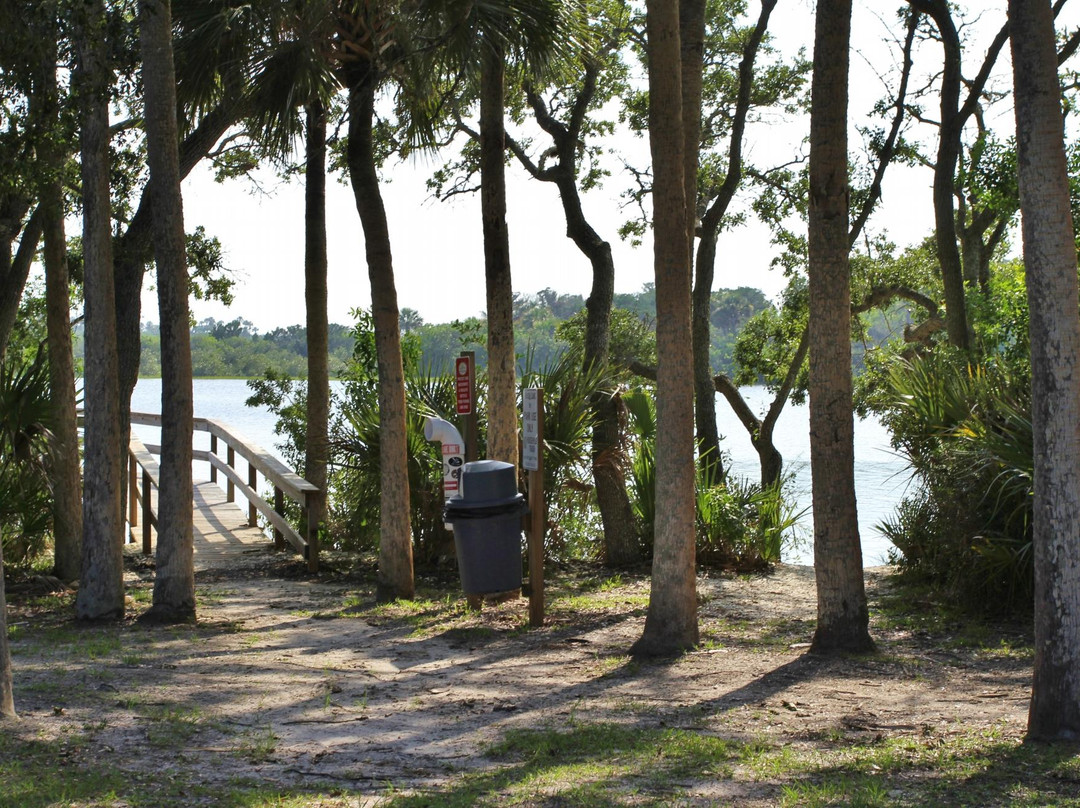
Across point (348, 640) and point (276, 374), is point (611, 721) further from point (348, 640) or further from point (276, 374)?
point (276, 374)

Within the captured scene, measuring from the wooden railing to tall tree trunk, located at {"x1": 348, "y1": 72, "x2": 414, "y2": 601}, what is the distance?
1.48m

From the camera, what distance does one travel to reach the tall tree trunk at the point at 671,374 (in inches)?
295

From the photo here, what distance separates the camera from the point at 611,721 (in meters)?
5.67

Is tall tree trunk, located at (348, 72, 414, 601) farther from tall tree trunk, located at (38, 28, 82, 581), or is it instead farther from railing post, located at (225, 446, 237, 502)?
railing post, located at (225, 446, 237, 502)

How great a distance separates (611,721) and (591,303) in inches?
A: 319

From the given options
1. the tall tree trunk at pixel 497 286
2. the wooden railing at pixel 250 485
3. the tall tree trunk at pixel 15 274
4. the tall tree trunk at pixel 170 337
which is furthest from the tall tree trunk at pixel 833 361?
the tall tree trunk at pixel 15 274

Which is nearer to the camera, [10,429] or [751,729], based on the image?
[751,729]

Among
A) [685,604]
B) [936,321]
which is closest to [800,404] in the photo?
[936,321]

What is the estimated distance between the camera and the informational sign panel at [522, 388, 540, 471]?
8742mm

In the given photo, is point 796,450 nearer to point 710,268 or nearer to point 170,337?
point 710,268

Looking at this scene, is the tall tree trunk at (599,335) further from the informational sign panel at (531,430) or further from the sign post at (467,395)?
the informational sign panel at (531,430)

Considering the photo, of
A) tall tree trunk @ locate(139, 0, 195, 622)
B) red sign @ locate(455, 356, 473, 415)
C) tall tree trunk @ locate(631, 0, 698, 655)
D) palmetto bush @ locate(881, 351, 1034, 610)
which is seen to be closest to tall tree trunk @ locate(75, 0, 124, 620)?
tall tree trunk @ locate(139, 0, 195, 622)

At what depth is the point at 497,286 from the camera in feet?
33.2

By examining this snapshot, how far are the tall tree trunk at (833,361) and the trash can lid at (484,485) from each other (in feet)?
7.84
